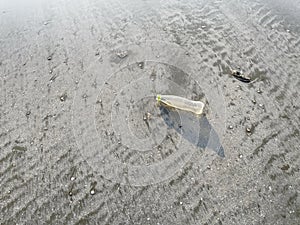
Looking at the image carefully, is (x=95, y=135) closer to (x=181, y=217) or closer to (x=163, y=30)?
(x=181, y=217)

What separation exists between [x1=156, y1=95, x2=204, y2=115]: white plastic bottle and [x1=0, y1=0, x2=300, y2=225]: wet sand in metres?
0.13

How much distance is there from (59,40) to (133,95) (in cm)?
181

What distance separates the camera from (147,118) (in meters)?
3.38

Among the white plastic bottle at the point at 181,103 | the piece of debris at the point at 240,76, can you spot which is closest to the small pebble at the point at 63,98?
the white plastic bottle at the point at 181,103

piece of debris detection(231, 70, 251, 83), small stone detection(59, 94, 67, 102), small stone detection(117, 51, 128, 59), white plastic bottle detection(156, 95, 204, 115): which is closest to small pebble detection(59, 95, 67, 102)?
small stone detection(59, 94, 67, 102)

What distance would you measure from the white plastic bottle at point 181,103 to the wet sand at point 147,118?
5.2 inches

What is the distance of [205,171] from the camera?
2.99m

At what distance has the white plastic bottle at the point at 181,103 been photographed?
3378mm

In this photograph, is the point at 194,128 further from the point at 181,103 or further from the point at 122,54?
the point at 122,54

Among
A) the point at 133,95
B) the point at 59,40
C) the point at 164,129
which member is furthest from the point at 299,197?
the point at 59,40

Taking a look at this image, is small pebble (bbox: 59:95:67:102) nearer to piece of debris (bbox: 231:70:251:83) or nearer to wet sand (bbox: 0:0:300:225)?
wet sand (bbox: 0:0:300:225)

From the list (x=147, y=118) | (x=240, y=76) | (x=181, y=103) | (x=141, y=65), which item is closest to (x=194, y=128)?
(x=181, y=103)

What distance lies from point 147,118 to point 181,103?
46cm

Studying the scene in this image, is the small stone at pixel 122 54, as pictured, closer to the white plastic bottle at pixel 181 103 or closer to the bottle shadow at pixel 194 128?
the white plastic bottle at pixel 181 103
